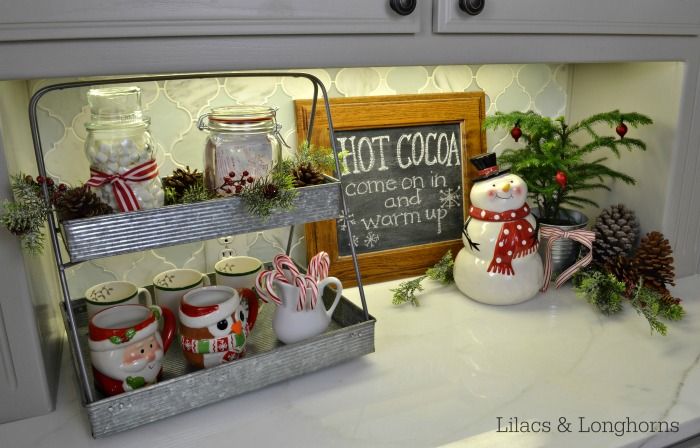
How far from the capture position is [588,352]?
36.7 inches

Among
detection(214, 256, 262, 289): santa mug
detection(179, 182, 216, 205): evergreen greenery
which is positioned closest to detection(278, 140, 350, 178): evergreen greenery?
detection(179, 182, 216, 205): evergreen greenery

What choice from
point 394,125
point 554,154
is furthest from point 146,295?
point 554,154

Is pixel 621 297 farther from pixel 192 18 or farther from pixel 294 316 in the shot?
pixel 192 18

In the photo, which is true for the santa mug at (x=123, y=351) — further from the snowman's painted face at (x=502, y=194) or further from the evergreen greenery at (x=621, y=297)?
the evergreen greenery at (x=621, y=297)

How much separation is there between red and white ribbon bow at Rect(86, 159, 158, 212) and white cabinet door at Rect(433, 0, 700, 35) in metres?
0.48

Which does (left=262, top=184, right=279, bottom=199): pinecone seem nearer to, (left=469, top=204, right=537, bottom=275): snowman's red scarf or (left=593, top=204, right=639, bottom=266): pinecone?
(left=469, top=204, right=537, bottom=275): snowman's red scarf

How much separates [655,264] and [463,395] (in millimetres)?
530

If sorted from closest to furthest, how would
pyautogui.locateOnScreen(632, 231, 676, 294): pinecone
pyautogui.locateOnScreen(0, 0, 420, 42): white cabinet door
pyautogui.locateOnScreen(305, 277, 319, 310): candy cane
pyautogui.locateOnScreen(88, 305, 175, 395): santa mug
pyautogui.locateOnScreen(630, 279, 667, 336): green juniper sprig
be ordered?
pyautogui.locateOnScreen(0, 0, 420, 42): white cabinet door → pyautogui.locateOnScreen(88, 305, 175, 395): santa mug → pyautogui.locateOnScreen(305, 277, 319, 310): candy cane → pyautogui.locateOnScreen(630, 279, 667, 336): green juniper sprig → pyautogui.locateOnScreen(632, 231, 676, 294): pinecone

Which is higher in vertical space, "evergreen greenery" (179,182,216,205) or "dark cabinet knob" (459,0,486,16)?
"dark cabinet knob" (459,0,486,16)

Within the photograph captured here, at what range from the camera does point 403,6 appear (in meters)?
0.79

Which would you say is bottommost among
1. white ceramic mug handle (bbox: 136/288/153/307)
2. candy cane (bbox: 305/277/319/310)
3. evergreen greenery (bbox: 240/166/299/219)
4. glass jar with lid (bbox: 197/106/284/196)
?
white ceramic mug handle (bbox: 136/288/153/307)

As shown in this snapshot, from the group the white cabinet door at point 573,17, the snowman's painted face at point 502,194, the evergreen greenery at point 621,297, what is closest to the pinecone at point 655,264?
the evergreen greenery at point 621,297

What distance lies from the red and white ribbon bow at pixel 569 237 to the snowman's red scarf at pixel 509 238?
0.27 ft

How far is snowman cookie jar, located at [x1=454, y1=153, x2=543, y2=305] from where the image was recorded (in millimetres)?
1044
